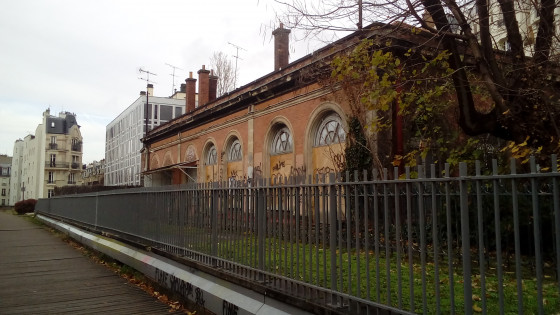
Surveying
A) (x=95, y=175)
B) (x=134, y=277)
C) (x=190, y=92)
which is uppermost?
(x=190, y=92)

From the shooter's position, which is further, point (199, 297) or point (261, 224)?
point (199, 297)

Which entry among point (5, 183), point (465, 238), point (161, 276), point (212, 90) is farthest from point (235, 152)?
point (5, 183)

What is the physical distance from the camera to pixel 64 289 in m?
7.80

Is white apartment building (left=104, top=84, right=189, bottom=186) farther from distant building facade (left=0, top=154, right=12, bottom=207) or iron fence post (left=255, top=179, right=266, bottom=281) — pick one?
distant building facade (left=0, top=154, right=12, bottom=207)

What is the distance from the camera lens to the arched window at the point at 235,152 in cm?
2023

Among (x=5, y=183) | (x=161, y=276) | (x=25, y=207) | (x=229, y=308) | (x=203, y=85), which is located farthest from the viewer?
(x=5, y=183)

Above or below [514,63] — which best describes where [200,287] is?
below

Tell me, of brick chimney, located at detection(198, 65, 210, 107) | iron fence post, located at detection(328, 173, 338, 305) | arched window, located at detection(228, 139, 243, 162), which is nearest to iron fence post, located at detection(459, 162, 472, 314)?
iron fence post, located at detection(328, 173, 338, 305)

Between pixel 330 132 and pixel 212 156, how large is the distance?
9616mm

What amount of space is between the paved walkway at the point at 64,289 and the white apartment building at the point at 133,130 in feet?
88.0

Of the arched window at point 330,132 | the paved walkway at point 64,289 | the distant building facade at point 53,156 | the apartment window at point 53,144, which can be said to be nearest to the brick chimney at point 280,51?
the arched window at point 330,132

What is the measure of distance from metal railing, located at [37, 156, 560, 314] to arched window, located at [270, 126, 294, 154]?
9.09m

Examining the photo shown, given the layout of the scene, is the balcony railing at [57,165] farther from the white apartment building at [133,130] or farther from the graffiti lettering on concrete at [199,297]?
the graffiti lettering on concrete at [199,297]

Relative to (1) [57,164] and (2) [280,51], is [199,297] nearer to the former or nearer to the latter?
(2) [280,51]
